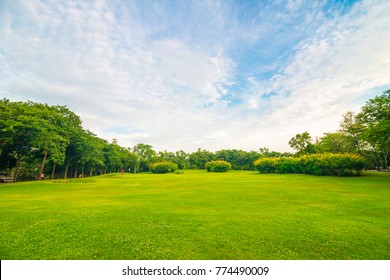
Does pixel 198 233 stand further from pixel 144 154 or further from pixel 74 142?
pixel 144 154

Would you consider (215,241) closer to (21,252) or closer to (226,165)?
(21,252)

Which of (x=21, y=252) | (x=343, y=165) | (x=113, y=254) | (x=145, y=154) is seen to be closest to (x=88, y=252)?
(x=113, y=254)

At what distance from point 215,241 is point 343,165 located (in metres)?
36.5

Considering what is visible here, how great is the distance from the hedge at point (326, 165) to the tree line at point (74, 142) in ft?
13.7

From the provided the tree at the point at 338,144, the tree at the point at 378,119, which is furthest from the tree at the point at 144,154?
the tree at the point at 378,119

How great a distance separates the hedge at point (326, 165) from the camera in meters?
32.3

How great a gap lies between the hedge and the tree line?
418 centimetres

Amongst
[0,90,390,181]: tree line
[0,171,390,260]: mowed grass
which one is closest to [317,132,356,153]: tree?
[0,90,390,181]: tree line

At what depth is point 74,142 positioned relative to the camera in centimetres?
4175

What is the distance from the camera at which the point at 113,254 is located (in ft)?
18.4

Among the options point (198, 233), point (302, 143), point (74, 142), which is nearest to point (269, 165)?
point (302, 143)

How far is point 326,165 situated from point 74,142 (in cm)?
5286
